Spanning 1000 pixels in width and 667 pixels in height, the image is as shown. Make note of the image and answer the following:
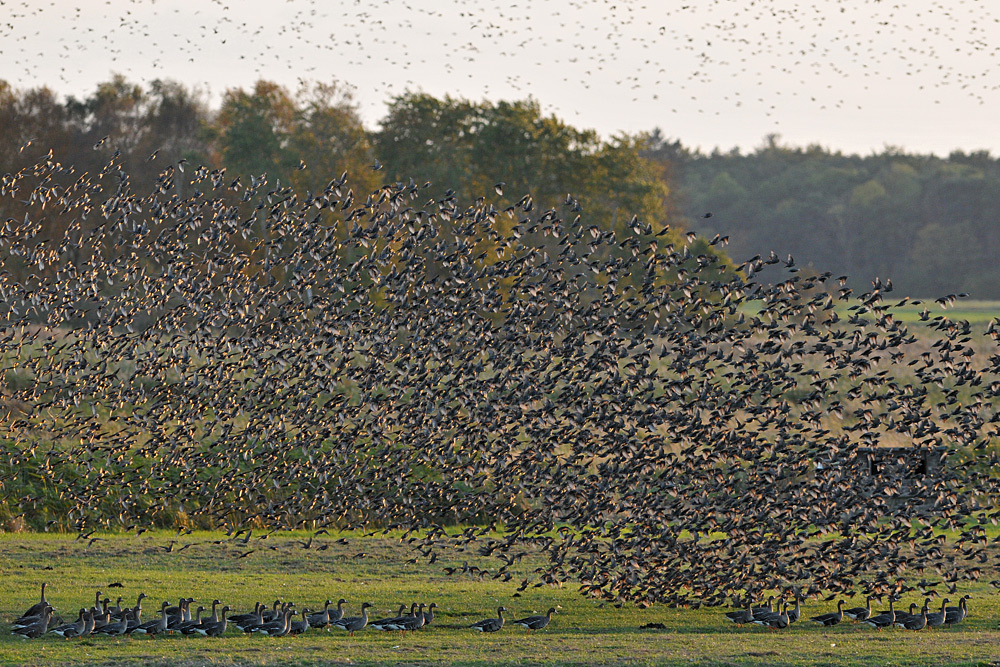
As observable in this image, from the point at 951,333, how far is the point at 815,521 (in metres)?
3.93

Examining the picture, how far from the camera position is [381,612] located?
71.1ft

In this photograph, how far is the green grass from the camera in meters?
16.7

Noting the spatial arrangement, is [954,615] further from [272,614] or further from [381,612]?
[272,614]

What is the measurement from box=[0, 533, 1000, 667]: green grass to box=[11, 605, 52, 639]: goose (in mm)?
201

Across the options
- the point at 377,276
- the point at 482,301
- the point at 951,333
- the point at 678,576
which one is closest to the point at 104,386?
the point at 377,276

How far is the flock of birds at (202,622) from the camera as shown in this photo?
18.4 m

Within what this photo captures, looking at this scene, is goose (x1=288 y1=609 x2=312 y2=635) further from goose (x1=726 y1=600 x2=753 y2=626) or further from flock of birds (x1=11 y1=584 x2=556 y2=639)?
goose (x1=726 y1=600 x2=753 y2=626)

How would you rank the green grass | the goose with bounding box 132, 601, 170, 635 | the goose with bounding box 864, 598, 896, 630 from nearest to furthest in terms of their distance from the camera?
the green grass < the goose with bounding box 132, 601, 170, 635 < the goose with bounding box 864, 598, 896, 630

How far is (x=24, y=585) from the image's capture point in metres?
22.8

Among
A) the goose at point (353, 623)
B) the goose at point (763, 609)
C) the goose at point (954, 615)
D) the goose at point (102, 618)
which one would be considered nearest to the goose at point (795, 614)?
the goose at point (763, 609)

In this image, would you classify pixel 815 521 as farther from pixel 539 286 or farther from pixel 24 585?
pixel 24 585

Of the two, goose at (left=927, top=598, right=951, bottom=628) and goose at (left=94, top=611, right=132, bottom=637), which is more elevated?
goose at (left=927, top=598, right=951, bottom=628)

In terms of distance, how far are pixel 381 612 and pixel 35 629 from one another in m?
5.97

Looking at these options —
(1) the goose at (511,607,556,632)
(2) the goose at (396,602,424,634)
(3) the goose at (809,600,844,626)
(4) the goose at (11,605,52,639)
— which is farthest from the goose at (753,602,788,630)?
(4) the goose at (11,605,52,639)
